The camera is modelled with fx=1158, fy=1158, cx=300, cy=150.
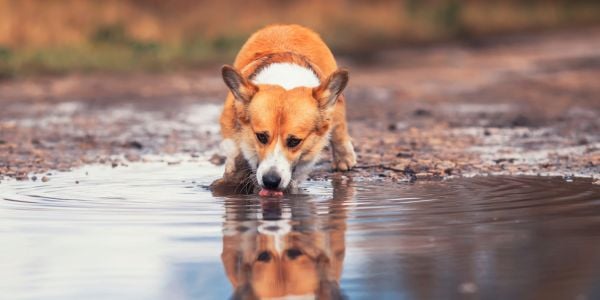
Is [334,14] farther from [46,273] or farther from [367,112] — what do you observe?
[46,273]

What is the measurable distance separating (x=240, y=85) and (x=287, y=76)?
0.47 metres

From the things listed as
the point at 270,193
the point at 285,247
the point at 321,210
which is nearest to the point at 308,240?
the point at 285,247

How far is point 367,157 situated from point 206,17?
13803mm

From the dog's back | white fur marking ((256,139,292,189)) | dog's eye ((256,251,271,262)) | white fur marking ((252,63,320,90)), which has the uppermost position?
the dog's back

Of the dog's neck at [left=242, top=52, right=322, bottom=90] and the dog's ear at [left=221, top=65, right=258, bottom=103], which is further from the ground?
the dog's neck at [left=242, top=52, right=322, bottom=90]

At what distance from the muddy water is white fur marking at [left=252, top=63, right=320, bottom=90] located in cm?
70

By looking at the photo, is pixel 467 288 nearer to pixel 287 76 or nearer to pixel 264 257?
pixel 264 257

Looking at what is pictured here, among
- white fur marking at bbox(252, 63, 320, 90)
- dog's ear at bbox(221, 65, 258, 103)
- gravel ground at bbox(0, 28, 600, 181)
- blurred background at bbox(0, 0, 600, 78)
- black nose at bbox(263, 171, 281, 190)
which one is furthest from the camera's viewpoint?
blurred background at bbox(0, 0, 600, 78)

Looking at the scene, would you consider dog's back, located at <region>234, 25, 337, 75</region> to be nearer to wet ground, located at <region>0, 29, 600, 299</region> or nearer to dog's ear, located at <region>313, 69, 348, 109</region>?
wet ground, located at <region>0, 29, 600, 299</region>

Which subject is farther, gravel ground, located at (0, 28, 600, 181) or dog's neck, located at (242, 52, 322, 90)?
gravel ground, located at (0, 28, 600, 181)

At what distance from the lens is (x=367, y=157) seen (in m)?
9.34

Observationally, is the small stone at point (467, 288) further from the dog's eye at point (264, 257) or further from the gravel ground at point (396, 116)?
the gravel ground at point (396, 116)

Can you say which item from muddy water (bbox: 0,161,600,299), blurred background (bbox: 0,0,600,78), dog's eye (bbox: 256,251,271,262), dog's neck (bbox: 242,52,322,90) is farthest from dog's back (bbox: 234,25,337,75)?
blurred background (bbox: 0,0,600,78)

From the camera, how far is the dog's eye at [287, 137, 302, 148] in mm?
6938
